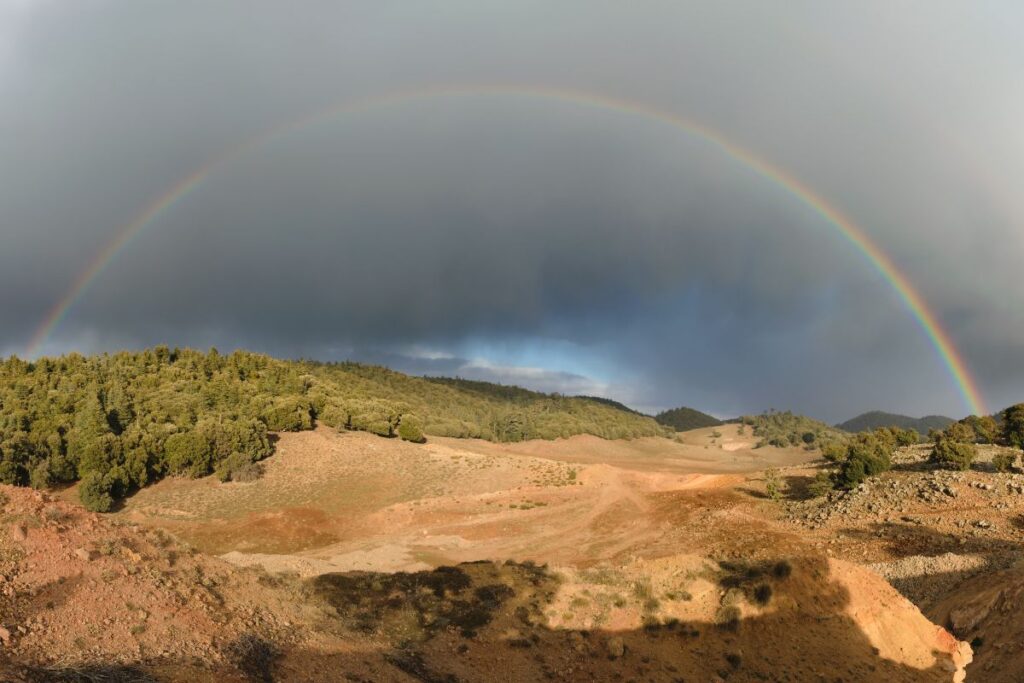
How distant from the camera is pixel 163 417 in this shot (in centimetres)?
5322

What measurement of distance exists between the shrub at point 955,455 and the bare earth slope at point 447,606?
12642 millimetres

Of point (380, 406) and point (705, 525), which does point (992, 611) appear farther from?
point (380, 406)

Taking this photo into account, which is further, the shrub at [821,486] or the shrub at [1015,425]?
the shrub at [1015,425]

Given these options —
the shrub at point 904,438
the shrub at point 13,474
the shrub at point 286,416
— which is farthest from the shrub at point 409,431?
the shrub at point 904,438

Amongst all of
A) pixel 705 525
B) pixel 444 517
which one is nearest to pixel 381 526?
pixel 444 517

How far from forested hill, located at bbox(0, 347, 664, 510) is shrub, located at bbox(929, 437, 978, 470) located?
5054 centimetres

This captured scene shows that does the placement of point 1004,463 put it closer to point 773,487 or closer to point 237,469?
point 773,487

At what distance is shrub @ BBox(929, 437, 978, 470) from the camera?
35875 mm

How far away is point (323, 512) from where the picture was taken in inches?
1571

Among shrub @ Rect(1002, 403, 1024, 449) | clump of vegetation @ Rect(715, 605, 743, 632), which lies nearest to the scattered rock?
clump of vegetation @ Rect(715, 605, 743, 632)

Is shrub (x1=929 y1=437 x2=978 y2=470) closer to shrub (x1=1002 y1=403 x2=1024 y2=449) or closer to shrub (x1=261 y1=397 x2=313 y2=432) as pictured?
shrub (x1=1002 y1=403 x2=1024 y2=449)

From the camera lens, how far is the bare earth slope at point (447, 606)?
11555 mm

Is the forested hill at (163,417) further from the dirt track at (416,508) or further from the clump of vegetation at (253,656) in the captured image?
the clump of vegetation at (253,656)

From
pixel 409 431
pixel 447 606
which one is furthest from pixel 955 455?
pixel 409 431
